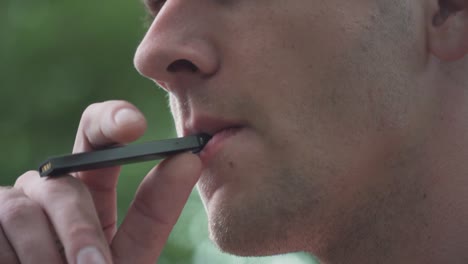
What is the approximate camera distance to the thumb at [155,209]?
82 cm

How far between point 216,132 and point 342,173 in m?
0.17

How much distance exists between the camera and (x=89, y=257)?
0.77 m

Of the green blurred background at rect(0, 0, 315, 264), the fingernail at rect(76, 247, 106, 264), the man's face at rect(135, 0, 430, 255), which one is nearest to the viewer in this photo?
the fingernail at rect(76, 247, 106, 264)

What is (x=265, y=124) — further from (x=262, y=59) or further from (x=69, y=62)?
(x=69, y=62)

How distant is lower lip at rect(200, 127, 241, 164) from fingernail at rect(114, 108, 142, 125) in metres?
0.11

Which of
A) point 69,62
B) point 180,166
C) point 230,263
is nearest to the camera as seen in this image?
point 180,166

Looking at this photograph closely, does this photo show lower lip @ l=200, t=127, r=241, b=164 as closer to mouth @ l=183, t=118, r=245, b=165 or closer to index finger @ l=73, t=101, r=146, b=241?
mouth @ l=183, t=118, r=245, b=165

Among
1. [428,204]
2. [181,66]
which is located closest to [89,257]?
[181,66]

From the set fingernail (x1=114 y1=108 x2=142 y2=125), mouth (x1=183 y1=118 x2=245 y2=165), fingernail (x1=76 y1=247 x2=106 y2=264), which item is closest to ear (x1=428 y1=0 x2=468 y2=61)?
mouth (x1=183 y1=118 x2=245 y2=165)

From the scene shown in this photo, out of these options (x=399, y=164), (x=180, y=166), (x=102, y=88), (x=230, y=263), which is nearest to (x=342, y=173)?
(x=399, y=164)

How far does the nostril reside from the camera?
2.95 ft

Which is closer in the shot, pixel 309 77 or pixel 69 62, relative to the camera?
pixel 309 77

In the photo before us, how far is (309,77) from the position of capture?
2.92 ft

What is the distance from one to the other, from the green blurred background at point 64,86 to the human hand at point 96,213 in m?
1.09
